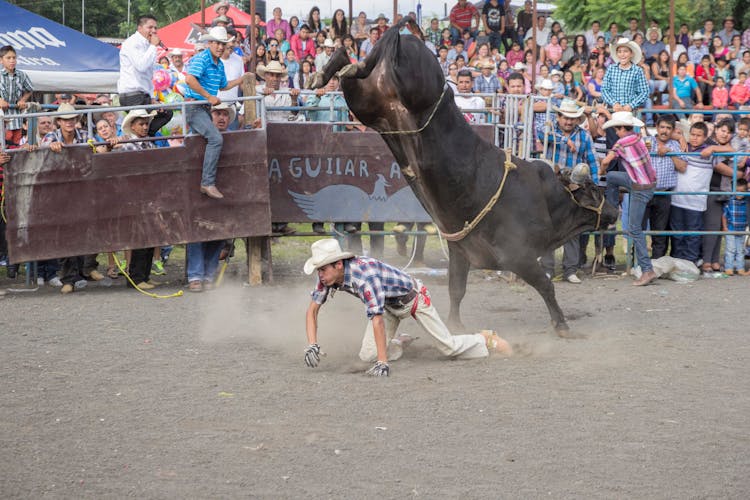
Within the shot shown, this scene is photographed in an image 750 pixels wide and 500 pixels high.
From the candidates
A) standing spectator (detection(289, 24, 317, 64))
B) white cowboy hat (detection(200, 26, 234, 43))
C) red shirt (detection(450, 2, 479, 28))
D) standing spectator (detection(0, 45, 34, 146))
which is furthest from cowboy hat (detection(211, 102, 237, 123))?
red shirt (detection(450, 2, 479, 28))

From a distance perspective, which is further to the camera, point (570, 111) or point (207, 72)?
point (570, 111)

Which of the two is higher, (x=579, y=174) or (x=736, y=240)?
(x=579, y=174)

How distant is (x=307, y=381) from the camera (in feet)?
24.1

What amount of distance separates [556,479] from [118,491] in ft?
7.71

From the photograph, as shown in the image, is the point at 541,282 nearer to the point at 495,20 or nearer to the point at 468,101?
the point at 468,101

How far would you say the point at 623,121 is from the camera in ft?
37.7

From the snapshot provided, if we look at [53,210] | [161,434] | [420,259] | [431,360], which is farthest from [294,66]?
[161,434]

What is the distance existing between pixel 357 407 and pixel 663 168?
6.81 m

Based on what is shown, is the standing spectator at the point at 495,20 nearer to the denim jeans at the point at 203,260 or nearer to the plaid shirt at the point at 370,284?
the denim jeans at the point at 203,260

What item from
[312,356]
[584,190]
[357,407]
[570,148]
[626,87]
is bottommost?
[357,407]

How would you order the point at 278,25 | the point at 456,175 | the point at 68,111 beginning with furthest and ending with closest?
the point at 278,25
the point at 68,111
the point at 456,175

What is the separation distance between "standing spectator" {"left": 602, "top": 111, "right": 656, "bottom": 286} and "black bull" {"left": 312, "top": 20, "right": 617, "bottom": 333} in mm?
2243

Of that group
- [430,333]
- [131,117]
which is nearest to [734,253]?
[430,333]

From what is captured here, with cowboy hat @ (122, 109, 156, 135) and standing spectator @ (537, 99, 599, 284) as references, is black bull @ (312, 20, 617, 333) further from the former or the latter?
cowboy hat @ (122, 109, 156, 135)
